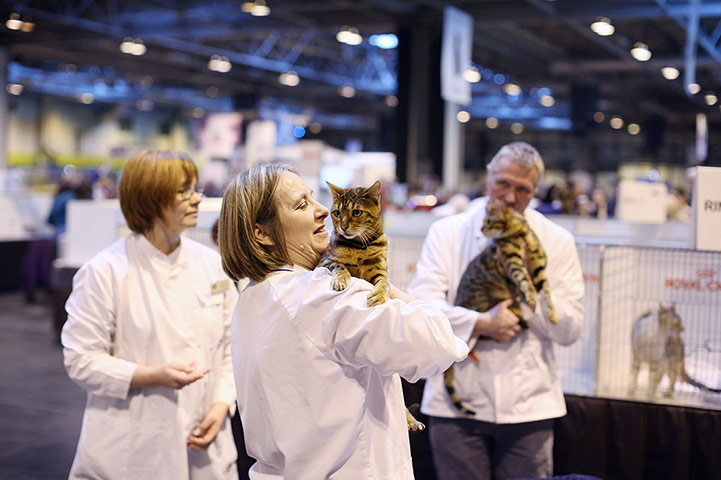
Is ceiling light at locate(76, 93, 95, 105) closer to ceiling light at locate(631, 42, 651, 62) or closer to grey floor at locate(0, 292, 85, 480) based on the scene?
ceiling light at locate(631, 42, 651, 62)

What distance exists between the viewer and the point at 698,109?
23719 millimetres

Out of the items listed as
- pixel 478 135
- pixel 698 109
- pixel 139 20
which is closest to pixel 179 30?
pixel 139 20

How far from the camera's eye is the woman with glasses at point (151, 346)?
2.12 metres

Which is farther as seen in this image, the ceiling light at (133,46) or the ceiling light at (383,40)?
the ceiling light at (133,46)

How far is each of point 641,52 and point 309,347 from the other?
15103 millimetres

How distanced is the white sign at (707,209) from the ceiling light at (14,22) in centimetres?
1307

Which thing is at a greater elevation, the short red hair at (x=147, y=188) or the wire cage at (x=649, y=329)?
the short red hair at (x=147, y=188)

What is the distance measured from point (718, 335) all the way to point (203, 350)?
210 cm

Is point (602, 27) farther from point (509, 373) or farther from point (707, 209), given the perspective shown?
point (509, 373)

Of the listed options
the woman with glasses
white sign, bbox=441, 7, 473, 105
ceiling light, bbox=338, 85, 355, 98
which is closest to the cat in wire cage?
the woman with glasses

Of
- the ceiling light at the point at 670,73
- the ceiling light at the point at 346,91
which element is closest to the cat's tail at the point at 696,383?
the ceiling light at the point at 670,73

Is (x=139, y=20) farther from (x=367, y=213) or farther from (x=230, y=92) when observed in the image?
(x=367, y=213)

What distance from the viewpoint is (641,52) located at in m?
14.9

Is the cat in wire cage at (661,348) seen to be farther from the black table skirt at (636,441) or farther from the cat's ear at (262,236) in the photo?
the cat's ear at (262,236)
